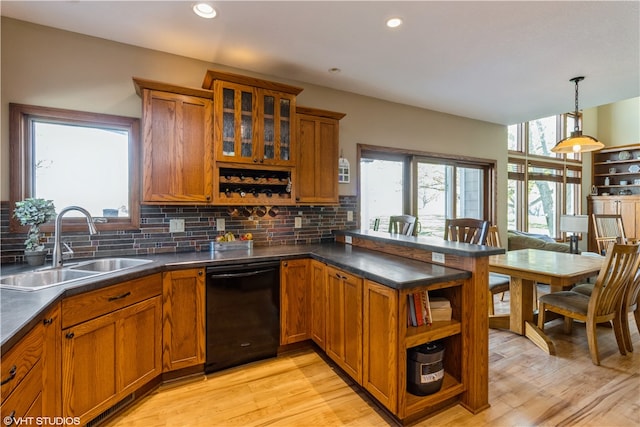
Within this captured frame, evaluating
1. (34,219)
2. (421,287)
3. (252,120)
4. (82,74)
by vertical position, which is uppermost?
(82,74)

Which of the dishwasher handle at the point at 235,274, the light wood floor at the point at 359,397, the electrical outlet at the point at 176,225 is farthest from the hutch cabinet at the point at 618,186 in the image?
the electrical outlet at the point at 176,225

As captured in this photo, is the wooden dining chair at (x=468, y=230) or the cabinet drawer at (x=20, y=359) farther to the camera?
the wooden dining chair at (x=468, y=230)

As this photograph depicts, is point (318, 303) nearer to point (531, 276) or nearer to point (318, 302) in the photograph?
point (318, 302)

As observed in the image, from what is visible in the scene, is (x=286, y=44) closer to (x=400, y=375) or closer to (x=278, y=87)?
(x=278, y=87)

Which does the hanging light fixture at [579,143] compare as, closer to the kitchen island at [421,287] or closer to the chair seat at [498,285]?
the chair seat at [498,285]

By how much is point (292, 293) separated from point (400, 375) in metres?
1.15

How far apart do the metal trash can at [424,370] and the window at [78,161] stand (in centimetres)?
240

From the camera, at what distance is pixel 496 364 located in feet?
8.14

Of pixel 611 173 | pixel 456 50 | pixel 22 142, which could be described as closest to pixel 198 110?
pixel 22 142

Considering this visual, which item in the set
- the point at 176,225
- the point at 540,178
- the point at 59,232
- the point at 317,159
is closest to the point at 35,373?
the point at 59,232

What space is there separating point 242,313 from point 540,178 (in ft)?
22.6

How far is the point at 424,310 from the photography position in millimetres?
1892

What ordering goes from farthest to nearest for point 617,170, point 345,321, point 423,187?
point 617,170
point 423,187
point 345,321

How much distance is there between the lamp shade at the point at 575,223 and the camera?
14.9 feet
